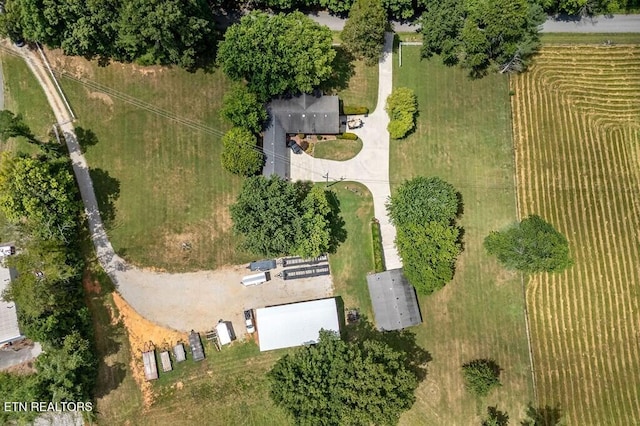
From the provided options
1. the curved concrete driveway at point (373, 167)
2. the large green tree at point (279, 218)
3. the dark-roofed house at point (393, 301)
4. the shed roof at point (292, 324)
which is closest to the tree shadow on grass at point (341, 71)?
the curved concrete driveway at point (373, 167)

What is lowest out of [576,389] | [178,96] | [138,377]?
[576,389]

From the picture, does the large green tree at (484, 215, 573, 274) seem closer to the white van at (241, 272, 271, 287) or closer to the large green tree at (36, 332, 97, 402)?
the white van at (241, 272, 271, 287)

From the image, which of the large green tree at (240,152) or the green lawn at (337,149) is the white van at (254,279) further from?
the green lawn at (337,149)

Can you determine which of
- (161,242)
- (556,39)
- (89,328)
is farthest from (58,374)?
(556,39)

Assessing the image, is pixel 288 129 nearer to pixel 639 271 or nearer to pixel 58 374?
pixel 58 374

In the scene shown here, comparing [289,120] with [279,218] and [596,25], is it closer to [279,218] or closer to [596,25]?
[279,218]

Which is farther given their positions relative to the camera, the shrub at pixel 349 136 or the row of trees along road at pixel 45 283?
the shrub at pixel 349 136

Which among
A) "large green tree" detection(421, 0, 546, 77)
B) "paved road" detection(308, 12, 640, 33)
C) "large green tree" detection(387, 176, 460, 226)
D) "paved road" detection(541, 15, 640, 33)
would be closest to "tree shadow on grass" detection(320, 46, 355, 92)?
"paved road" detection(308, 12, 640, 33)
